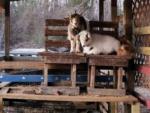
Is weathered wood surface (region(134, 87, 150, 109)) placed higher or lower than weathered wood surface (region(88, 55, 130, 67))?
lower

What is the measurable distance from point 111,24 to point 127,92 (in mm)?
1028

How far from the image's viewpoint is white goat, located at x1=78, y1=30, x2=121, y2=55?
5426mm

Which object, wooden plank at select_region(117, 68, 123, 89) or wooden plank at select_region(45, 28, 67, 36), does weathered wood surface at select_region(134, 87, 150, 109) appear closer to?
wooden plank at select_region(117, 68, 123, 89)

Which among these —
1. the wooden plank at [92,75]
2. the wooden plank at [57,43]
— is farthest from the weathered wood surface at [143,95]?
the wooden plank at [57,43]

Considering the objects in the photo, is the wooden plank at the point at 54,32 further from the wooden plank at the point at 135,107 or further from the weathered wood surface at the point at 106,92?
the wooden plank at the point at 135,107

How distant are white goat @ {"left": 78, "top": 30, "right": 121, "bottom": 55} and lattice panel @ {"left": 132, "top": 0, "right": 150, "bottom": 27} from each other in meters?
0.40

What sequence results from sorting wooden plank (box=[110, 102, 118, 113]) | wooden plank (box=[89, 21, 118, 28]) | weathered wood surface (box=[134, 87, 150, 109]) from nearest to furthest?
weathered wood surface (box=[134, 87, 150, 109]) < wooden plank (box=[89, 21, 118, 28]) < wooden plank (box=[110, 102, 118, 113])

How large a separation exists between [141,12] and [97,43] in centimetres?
69

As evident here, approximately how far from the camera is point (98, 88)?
546cm

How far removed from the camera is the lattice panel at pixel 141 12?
5309mm

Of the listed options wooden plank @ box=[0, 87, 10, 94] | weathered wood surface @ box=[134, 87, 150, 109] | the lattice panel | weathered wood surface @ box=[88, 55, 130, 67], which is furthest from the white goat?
wooden plank @ box=[0, 87, 10, 94]

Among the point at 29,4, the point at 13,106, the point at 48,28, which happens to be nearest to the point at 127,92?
the point at 48,28

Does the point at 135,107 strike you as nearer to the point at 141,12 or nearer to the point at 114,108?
the point at 141,12

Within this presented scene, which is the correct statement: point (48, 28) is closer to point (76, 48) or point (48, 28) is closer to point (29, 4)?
point (76, 48)
